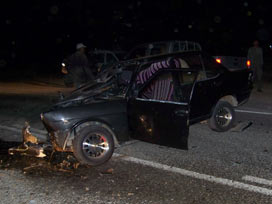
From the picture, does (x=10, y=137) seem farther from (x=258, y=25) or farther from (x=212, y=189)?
(x=258, y=25)

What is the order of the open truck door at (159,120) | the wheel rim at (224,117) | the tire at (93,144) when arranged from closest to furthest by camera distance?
the open truck door at (159,120)
the tire at (93,144)
the wheel rim at (224,117)

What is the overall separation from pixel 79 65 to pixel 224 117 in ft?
15.5

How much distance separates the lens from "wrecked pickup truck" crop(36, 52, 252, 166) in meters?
5.31

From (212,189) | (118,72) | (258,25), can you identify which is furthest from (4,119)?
(258,25)

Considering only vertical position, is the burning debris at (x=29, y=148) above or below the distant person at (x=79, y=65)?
below

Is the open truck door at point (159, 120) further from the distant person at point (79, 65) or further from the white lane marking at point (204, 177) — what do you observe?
the distant person at point (79, 65)

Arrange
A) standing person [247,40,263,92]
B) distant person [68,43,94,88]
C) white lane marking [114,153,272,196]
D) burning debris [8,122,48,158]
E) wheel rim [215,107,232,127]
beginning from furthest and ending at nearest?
standing person [247,40,263,92] < distant person [68,43,94,88] < wheel rim [215,107,232,127] < burning debris [8,122,48,158] < white lane marking [114,153,272,196]

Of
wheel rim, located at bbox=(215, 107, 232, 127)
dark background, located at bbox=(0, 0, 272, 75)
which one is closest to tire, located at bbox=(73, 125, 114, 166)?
wheel rim, located at bbox=(215, 107, 232, 127)

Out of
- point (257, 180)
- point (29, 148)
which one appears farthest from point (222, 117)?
point (29, 148)

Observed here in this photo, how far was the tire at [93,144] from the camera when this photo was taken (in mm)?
5312

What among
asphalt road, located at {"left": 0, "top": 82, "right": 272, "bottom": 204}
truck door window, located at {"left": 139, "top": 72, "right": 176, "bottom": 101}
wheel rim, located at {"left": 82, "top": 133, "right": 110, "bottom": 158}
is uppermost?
truck door window, located at {"left": 139, "top": 72, "right": 176, "bottom": 101}

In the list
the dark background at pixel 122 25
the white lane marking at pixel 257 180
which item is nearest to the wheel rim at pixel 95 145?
the white lane marking at pixel 257 180

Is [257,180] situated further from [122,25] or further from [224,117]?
[122,25]

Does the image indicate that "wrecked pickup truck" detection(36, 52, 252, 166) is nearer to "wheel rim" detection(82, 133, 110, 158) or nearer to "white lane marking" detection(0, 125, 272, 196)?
"wheel rim" detection(82, 133, 110, 158)
